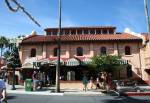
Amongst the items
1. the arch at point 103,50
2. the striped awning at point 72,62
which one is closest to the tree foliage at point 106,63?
the striped awning at point 72,62

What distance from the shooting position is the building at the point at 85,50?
37406 mm

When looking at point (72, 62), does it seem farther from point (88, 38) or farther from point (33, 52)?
point (33, 52)

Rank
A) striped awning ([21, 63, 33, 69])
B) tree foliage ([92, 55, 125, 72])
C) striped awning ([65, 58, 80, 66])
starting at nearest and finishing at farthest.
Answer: tree foliage ([92, 55, 125, 72])
striped awning ([65, 58, 80, 66])
striped awning ([21, 63, 33, 69])

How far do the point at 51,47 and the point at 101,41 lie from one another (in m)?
6.79

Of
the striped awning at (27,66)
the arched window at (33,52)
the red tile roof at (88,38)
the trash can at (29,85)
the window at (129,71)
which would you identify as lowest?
the trash can at (29,85)

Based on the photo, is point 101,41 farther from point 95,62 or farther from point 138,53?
point 95,62

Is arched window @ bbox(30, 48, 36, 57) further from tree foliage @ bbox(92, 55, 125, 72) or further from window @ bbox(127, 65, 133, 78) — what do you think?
window @ bbox(127, 65, 133, 78)

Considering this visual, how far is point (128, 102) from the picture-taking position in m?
18.0

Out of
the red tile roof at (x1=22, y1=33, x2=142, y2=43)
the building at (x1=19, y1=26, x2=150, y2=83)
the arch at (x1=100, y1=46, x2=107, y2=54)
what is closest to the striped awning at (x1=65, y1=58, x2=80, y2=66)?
the building at (x1=19, y1=26, x2=150, y2=83)

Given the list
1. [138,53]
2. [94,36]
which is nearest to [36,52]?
[94,36]

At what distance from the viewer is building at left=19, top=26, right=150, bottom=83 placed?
37406 mm

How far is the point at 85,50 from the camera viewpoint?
39.2m

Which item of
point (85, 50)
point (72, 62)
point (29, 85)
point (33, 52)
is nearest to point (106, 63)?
point (72, 62)

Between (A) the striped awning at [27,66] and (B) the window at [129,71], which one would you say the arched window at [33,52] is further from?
(B) the window at [129,71]
